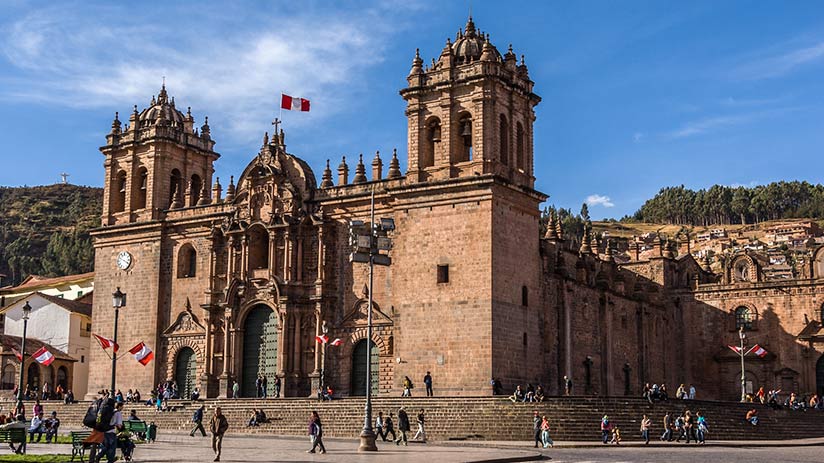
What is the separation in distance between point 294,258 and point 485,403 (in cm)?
1393

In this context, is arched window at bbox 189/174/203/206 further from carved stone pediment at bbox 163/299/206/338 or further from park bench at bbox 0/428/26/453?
park bench at bbox 0/428/26/453

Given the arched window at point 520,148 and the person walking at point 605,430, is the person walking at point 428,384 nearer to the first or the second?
the person walking at point 605,430

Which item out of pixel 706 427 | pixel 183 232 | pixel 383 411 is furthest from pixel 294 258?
pixel 706 427

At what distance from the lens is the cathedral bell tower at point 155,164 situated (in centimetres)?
5225

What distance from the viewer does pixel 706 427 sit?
3712cm

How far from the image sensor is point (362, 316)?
44.8 meters

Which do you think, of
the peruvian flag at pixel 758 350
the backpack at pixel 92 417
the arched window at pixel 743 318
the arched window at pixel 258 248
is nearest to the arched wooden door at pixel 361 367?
the arched window at pixel 258 248

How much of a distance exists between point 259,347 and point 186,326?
184 inches

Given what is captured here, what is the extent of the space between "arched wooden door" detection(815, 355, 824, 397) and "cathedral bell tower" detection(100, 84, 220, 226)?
34.3 meters

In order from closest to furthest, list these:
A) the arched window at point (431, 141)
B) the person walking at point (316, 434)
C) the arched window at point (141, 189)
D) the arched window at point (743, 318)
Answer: the person walking at point (316, 434) → the arched window at point (431, 141) → the arched window at point (141, 189) → the arched window at point (743, 318)

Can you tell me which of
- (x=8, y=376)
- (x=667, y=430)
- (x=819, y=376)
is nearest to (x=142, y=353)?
(x=8, y=376)

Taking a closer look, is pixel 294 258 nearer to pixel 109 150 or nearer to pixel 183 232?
pixel 183 232

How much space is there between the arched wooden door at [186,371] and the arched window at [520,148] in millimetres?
18107

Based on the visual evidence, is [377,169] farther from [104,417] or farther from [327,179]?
[104,417]
